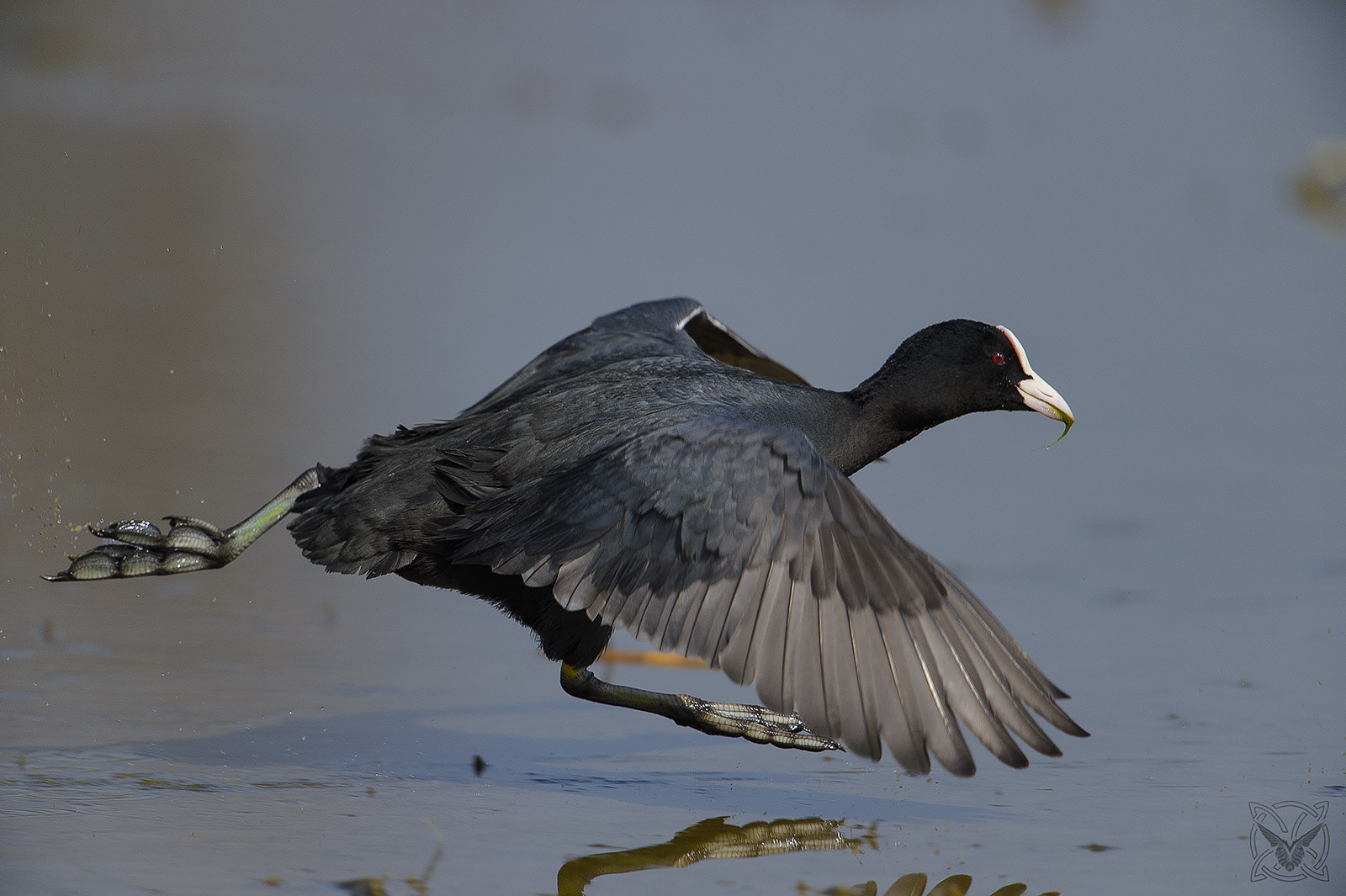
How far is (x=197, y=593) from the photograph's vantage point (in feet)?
18.6

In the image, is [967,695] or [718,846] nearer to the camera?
[967,695]

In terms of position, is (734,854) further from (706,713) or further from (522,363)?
(522,363)

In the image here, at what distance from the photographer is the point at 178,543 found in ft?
15.9

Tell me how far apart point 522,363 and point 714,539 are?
4.44 meters

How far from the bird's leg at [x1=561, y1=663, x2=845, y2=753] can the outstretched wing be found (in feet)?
2.13

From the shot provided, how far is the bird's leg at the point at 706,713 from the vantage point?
462cm

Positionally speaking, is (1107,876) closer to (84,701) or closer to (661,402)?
(661,402)

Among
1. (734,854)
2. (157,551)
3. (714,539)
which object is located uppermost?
(714,539)

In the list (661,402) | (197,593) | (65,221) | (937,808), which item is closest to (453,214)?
(65,221)

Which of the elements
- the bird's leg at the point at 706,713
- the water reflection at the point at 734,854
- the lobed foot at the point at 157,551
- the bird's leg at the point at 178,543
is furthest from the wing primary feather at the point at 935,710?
the lobed foot at the point at 157,551

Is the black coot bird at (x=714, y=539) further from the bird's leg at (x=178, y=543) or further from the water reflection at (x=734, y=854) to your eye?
the water reflection at (x=734, y=854)

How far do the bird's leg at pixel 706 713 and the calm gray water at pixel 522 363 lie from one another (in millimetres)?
113

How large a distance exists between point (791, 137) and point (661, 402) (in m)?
9.55

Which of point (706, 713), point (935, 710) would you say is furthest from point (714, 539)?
point (706, 713)
